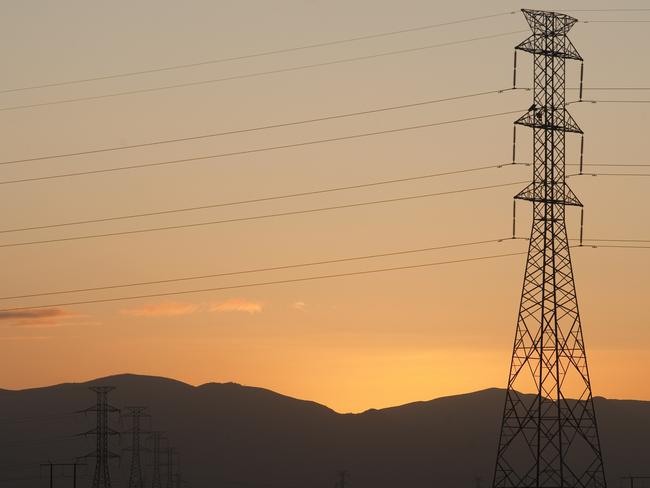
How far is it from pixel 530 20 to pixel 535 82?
3148 millimetres

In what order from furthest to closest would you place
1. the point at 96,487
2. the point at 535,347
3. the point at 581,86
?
1. the point at 96,487
2. the point at 581,86
3. the point at 535,347

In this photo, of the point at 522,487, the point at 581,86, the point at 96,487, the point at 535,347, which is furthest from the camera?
the point at 96,487

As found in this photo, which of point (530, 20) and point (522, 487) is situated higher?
point (530, 20)

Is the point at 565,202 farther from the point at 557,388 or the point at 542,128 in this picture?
the point at 557,388

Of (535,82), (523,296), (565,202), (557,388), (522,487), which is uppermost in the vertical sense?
(535,82)

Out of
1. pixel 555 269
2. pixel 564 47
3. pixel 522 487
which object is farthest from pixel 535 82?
pixel 522 487

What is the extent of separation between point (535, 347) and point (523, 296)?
2583 mm

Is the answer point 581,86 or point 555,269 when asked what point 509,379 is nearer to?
point 555,269

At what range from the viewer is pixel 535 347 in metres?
70.9

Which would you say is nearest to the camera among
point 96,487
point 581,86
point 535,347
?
point 535,347

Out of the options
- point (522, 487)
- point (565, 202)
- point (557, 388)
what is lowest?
point (522, 487)

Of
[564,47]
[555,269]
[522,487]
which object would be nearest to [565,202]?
[555,269]

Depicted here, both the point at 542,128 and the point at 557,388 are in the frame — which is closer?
the point at 557,388

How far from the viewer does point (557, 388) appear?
69312 millimetres
